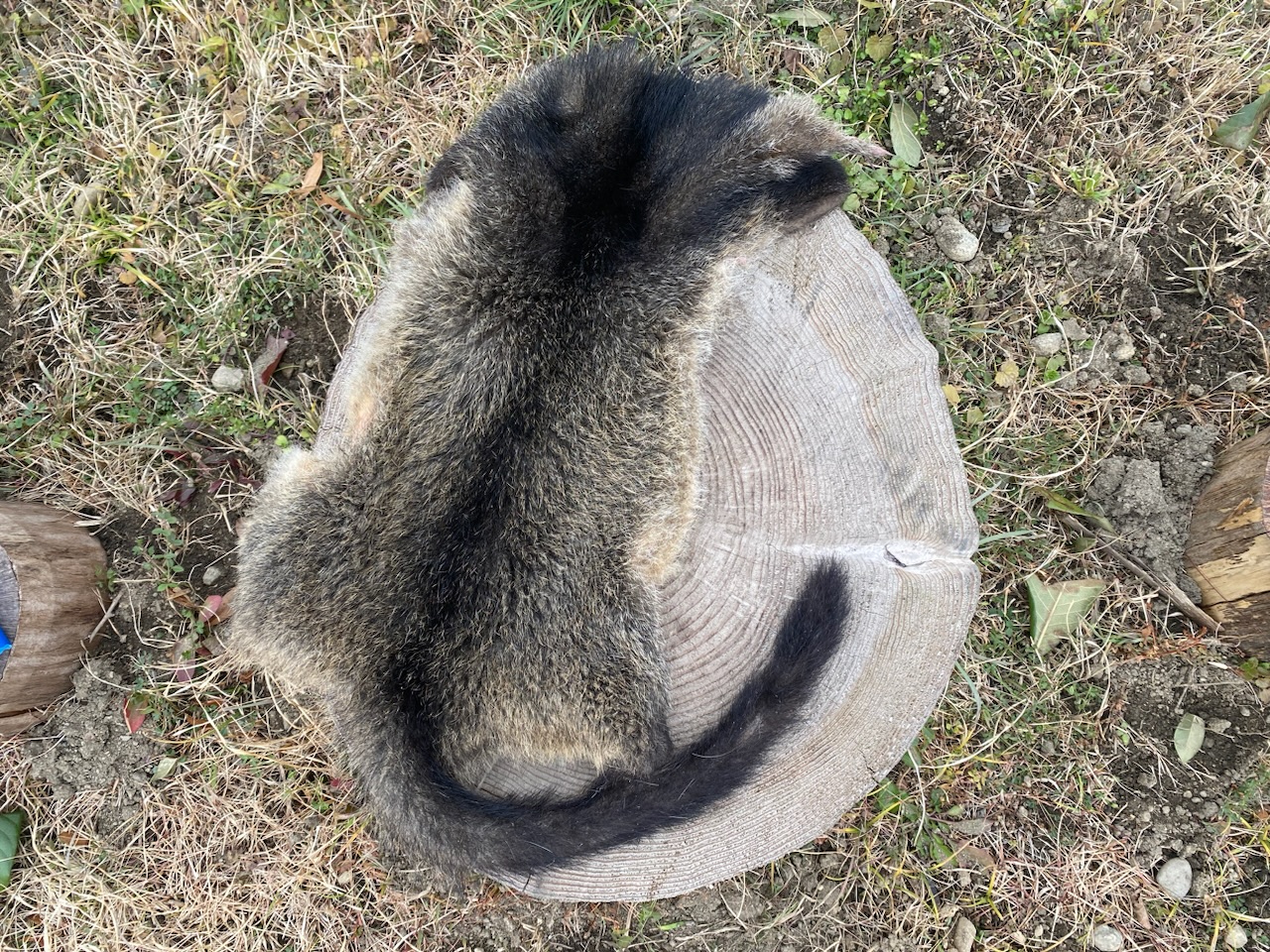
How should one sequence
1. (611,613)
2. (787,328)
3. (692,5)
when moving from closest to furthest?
1. (611,613)
2. (787,328)
3. (692,5)

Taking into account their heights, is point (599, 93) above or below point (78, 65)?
below

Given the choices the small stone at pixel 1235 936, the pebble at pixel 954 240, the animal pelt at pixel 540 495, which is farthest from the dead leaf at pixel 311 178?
the small stone at pixel 1235 936

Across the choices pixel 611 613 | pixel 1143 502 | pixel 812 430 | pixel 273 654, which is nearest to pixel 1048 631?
pixel 1143 502

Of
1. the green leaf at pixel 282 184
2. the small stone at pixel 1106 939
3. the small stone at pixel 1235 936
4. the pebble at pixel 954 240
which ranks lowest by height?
the small stone at pixel 1235 936

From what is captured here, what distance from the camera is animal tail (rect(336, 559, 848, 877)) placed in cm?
219

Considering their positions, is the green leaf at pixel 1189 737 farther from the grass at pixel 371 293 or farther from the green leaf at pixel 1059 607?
the green leaf at pixel 1059 607

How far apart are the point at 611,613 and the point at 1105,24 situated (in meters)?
3.10

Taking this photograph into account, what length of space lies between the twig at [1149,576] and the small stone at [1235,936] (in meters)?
1.08

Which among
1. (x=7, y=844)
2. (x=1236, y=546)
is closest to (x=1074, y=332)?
(x=1236, y=546)

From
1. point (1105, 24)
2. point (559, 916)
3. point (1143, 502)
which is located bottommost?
point (559, 916)

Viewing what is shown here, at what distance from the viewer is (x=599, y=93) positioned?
2531mm

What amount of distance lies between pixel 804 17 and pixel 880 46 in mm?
337

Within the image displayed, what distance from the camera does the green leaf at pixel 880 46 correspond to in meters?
3.26

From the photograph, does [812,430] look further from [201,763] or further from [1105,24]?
[201,763]
